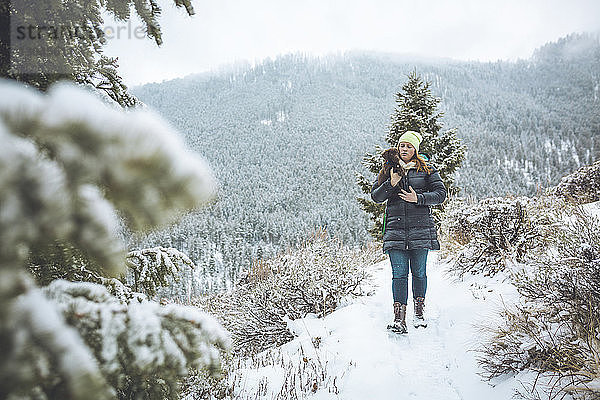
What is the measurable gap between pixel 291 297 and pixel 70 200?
14.8ft

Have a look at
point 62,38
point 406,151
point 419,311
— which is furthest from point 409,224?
point 62,38

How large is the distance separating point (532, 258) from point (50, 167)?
140 inches

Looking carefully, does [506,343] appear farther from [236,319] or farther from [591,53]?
[591,53]

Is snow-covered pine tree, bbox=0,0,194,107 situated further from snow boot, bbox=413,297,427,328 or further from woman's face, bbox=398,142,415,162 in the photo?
snow boot, bbox=413,297,427,328

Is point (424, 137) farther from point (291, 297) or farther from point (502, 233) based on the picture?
point (291, 297)

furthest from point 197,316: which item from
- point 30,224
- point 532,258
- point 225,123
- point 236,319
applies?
point 225,123

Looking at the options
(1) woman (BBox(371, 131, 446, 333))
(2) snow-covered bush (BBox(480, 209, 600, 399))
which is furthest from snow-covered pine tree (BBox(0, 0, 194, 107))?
(2) snow-covered bush (BBox(480, 209, 600, 399))

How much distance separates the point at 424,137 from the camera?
9016 mm

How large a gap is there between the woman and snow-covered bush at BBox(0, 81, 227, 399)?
276cm

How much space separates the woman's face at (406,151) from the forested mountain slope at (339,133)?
36695 millimetres

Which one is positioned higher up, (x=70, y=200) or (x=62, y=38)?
(x=62, y=38)

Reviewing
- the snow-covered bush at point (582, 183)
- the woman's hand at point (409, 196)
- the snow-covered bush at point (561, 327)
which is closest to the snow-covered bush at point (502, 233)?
the snow-covered bush at point (561, 327)

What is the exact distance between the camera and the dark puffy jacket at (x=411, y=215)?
3148 millimetres

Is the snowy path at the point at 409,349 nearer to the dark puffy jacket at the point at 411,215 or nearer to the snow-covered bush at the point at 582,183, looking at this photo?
the dark puffy jacket at the point at 411,215
